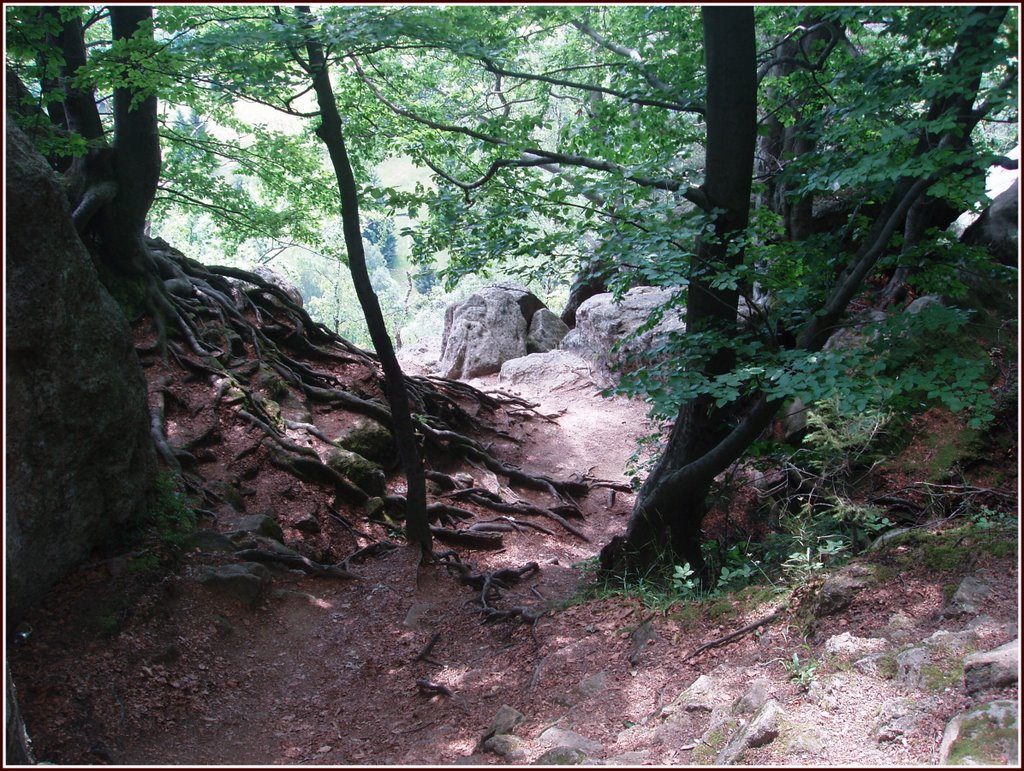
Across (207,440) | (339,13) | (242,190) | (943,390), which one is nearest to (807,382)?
(943,390)

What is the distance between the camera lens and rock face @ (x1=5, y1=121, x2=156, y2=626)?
4.17 metres

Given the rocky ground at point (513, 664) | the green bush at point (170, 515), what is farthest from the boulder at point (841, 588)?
the green bush at point (170, 515)

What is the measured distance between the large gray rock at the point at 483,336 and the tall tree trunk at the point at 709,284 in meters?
11.4

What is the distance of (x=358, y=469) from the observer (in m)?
8.68

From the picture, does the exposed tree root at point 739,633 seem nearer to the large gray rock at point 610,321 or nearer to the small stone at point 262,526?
the small stone at point 262,526

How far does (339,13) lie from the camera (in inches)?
204

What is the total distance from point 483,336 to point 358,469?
937 centimetres

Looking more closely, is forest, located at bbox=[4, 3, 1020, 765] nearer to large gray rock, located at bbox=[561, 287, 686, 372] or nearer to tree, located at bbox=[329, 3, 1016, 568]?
tree, located at bbox=[329, 3, 1016, 568]

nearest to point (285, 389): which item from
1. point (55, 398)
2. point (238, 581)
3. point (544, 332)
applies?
point (238, 581)

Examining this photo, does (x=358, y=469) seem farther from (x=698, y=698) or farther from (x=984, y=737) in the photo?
(x=984, y=737)

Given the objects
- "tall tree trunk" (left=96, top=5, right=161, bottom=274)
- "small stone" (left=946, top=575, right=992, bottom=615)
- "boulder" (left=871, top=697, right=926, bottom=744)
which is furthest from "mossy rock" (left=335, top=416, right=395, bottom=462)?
"boulder" (left=871, top=697, right=926, bottom=744)

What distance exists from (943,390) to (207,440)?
713 cm

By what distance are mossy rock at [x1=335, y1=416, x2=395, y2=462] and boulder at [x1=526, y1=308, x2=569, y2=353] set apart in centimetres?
896

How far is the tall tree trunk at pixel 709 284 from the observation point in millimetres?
5113
